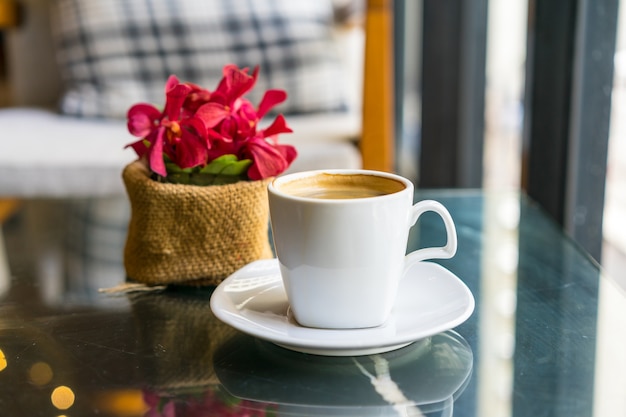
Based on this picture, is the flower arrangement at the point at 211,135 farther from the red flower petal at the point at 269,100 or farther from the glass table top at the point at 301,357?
the glass table top at the point at 301,357

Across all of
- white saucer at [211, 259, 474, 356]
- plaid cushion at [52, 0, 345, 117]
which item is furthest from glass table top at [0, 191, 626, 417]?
plaid cushion at [52, 0, 345, 117]

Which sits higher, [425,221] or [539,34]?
[539,34]

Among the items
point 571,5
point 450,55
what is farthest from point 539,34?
point 450,55

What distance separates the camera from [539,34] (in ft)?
3.72

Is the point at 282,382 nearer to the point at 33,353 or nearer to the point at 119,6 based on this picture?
the point at 33,353

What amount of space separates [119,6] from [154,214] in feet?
3.75

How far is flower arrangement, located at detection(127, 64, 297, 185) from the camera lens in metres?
0.58

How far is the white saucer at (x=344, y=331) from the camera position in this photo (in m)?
0.45

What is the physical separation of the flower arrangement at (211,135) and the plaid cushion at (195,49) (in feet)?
3.27

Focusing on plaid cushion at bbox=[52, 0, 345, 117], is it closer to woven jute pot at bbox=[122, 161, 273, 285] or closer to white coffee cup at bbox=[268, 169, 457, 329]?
woven jute pot at bbox=[122, 161, 273, 285]

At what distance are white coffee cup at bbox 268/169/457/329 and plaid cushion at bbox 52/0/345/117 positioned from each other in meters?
1.14

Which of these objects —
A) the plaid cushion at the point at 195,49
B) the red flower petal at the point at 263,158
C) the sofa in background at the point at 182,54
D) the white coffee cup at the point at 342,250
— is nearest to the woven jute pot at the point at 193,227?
the red flower petal at the point at 263,158

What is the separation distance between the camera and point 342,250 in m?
0.46

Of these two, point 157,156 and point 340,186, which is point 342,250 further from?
point 157,156
